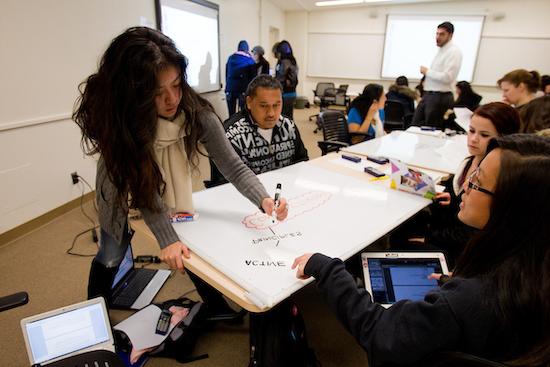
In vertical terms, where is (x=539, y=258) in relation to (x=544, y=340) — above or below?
above

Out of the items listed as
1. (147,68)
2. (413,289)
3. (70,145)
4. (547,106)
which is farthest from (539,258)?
(70,145)

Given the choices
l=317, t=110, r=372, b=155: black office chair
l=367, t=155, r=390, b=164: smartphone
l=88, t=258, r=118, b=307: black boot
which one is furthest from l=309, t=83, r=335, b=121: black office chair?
l=88, t=258, r=118, b=307: black boot

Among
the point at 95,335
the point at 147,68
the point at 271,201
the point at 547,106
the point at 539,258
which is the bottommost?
the point at 95,335

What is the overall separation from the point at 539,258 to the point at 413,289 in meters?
0.49

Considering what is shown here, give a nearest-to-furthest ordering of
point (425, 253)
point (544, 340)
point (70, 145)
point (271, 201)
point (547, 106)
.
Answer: point (544, 340) → point (425, 253) → point (271, 201) → point (547, 106) → point (70, 145)

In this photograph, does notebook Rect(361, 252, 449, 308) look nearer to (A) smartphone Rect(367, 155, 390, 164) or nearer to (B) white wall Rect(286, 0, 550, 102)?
(A) smartphone Rect(367, 155, 390, 164)

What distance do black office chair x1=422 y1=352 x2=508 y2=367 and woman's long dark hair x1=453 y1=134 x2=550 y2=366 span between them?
104 mm

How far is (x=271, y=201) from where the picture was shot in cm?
134

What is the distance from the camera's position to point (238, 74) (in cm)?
460

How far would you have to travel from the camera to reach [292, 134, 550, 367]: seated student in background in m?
0.64

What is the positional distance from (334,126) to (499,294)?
2686 mm

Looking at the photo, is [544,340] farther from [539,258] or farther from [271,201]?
[271,201]

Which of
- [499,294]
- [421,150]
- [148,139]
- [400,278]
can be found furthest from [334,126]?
[499,294]

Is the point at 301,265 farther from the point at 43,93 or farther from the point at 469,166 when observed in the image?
the point at 43,93
